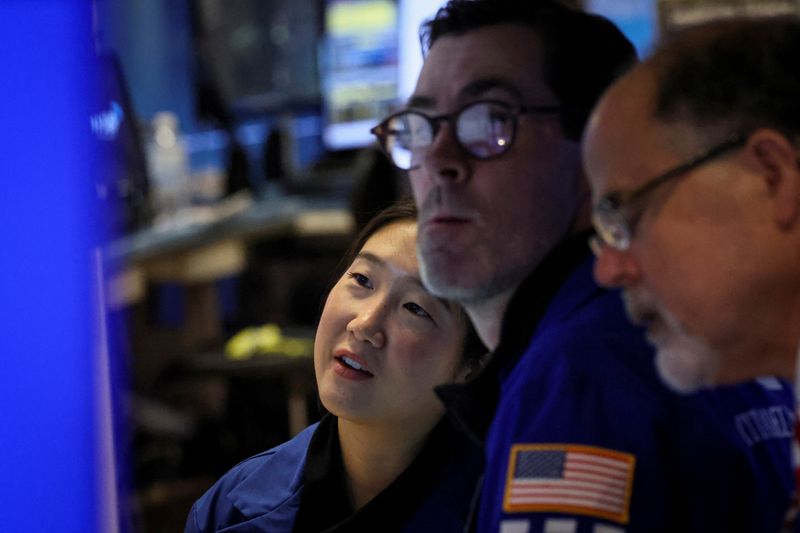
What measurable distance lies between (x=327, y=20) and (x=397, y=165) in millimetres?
5033

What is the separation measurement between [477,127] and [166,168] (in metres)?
3.90

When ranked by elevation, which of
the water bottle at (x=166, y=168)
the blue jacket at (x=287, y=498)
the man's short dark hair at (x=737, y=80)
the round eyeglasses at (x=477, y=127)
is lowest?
the water bottle at (x=166, y=168)

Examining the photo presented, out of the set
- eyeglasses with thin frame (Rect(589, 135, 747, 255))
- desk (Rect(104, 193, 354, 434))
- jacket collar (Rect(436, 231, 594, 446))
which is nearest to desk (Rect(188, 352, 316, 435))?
desk (Rect(104, 193, 354, 434))

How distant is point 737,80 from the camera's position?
70 cm

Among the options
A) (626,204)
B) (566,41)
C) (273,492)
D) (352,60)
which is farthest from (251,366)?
(352,60)

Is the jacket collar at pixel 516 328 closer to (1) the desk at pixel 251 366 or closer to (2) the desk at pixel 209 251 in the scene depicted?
(1) the desk at pixel 251 366

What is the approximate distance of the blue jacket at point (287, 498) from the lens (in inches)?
35.8

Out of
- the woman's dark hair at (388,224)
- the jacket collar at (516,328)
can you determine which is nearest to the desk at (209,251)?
the woman's dark hair at (388,224)

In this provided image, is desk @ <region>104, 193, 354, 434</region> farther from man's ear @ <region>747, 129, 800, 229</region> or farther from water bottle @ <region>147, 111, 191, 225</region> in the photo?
man's ear @ <region>747, 129, 800, 229</region>

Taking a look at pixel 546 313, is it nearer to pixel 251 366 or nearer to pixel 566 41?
pixel 566 41

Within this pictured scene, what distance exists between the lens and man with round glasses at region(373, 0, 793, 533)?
2.59 ft

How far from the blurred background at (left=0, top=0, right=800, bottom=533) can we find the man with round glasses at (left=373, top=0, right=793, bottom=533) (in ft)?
0.26

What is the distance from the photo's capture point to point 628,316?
813 millimetres

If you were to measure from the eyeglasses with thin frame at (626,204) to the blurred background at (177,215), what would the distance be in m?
0.15
